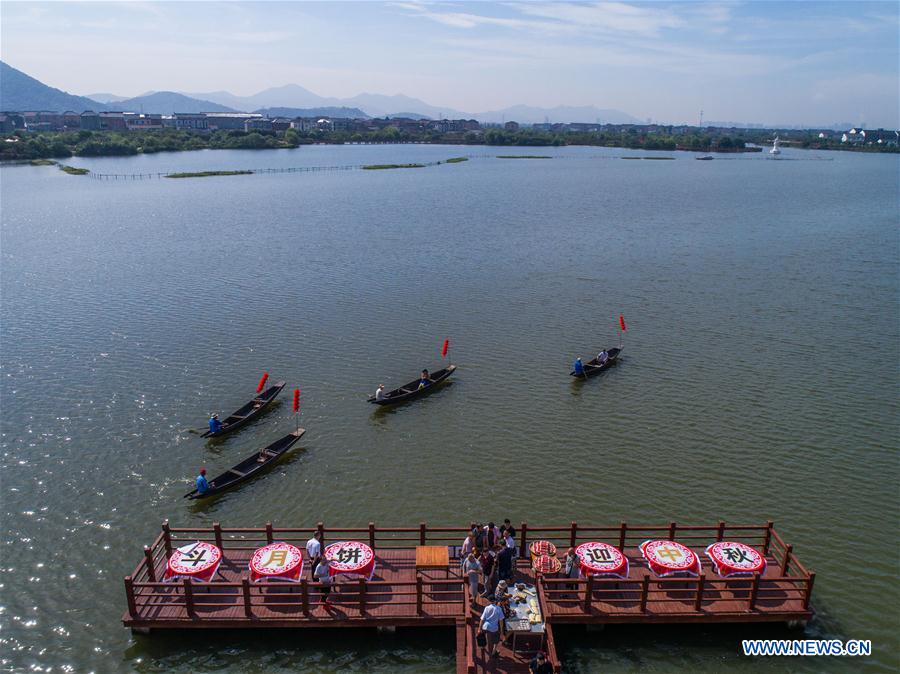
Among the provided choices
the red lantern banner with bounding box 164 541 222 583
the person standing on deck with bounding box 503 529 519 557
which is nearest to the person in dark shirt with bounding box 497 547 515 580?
the person standing on deck with bounding box 503 529 519 557

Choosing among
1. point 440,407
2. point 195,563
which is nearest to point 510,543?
point 195,563

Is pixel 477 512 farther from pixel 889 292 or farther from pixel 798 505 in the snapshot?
pixel 889 292

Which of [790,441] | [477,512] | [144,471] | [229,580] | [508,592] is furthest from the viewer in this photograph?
[790,441]

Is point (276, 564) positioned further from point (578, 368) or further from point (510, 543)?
point (578, 368)

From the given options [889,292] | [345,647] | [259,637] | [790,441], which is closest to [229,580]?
[259,637]

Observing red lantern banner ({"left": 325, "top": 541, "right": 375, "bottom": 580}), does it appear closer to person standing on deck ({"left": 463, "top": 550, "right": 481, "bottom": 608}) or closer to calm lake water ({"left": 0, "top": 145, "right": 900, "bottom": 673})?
calm lake water ({"left": 0, "top": 145, "right": 900, "bottom": 673})

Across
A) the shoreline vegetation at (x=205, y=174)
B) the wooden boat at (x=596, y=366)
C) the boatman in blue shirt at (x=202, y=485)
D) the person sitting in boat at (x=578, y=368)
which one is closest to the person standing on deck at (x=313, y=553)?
the boatman in blue shirt at (x=202, y=485)

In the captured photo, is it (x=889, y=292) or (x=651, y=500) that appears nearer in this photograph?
(x=651, y=500)
